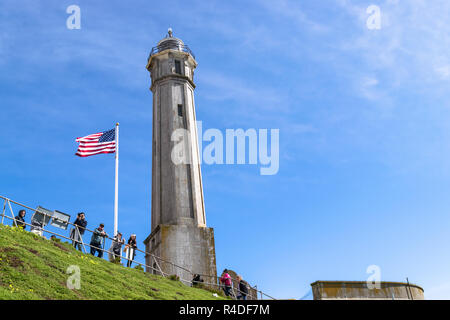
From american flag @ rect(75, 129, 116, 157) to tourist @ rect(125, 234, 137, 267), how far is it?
7.68m

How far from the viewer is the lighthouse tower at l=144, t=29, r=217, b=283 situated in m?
30.0

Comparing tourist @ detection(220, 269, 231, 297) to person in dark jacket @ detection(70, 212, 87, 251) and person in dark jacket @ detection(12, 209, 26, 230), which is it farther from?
person in dark jacket @ detection(12, 209, 26, 230)

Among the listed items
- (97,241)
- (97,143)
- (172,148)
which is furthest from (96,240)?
(172,148)

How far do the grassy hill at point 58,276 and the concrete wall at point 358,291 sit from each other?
7223 mm

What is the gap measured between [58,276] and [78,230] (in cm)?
643

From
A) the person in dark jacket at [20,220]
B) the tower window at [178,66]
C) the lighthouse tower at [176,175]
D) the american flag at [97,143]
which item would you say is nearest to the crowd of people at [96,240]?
the person in dark jacket at [20,220]

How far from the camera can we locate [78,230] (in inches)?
842

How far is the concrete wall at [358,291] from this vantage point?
25.5 meters

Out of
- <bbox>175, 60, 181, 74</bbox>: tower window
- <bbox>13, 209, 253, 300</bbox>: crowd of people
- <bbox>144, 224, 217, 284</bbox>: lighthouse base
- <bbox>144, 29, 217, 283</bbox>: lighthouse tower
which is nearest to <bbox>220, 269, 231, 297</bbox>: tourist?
<bbox>13, 209, 253, 300</bbox>: crowd of people

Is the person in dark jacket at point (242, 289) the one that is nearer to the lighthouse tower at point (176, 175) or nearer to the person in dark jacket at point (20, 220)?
the lighthouse tower at point (176, 175)

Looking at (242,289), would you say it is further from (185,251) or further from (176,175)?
(176,175)
